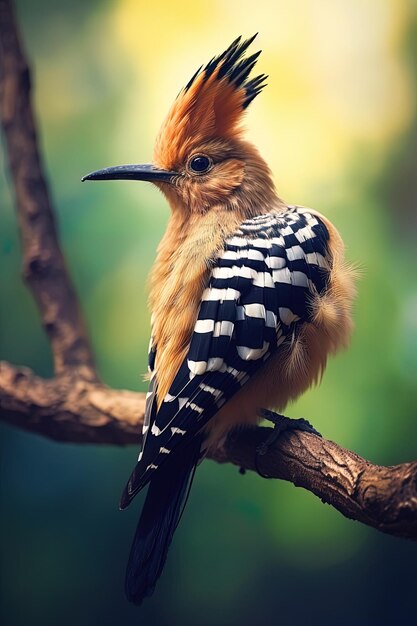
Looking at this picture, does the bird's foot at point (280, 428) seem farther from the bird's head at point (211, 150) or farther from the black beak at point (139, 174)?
the black beak at point (139, 174)

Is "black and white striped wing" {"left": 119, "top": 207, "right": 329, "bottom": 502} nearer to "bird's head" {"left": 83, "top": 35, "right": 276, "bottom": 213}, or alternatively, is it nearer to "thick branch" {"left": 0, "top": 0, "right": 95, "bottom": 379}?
"bird's head" {"left": 83, "top": 35, "right": 276, "bottom": 213}

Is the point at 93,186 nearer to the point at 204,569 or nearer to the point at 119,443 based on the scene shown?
the point at 119,443

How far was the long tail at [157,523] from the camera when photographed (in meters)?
1.36

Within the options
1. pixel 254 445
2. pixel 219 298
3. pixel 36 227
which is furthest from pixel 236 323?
pixel 36 227

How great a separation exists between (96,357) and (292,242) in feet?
2.58

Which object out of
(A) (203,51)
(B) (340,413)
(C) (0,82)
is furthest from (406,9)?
(C) (0,82)

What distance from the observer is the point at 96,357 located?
1949 millimetres

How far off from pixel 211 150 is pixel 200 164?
0.04 meters

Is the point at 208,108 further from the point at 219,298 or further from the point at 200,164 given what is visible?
the point at 219,298

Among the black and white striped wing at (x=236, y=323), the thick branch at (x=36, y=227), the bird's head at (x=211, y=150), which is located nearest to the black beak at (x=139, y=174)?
the bird's head at (x=211, y=150)

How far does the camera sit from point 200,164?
1560 mm

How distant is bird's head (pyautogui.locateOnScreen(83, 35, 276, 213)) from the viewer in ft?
5.04

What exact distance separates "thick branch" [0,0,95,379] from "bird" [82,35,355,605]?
Answer: 0.41 m

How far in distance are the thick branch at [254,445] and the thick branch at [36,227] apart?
0.16 metres
